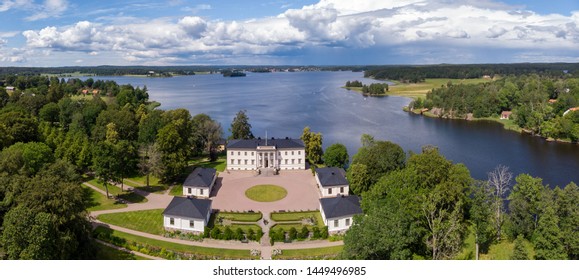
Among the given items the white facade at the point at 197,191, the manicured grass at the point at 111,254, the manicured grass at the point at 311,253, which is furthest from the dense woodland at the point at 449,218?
the white facade at the point at 197,191

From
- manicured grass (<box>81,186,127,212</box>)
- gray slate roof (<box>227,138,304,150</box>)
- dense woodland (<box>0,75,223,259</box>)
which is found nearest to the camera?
dense woodland (<box>0,75,223,259</box>)

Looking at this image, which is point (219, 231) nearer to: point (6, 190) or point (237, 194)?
point (237, 194)

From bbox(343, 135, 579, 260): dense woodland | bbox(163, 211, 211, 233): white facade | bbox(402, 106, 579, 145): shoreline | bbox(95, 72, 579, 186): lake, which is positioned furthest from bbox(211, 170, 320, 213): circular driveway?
bbox(402, 106, 579, 145): shoreline

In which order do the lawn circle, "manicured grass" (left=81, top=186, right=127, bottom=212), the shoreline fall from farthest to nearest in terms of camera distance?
the shoreline → the lawn circle → "manicured grass" (left=81, top=186, right=127, bottom=212)

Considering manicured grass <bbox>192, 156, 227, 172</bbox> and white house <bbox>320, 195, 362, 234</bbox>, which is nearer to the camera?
white house <bbox>320, 195, 362, 234</bbox>

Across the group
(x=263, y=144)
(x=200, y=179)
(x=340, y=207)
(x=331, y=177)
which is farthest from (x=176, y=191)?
(x=340, y=207)

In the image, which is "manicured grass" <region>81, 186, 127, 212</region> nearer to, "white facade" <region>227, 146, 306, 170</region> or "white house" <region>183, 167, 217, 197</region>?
"white house" <region>183, 167, 217, 197</region>

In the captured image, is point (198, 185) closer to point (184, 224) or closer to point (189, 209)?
point (189, 209)

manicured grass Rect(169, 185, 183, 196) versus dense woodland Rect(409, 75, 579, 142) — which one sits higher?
dense woodland Rect(409, 75, 579, 142)
